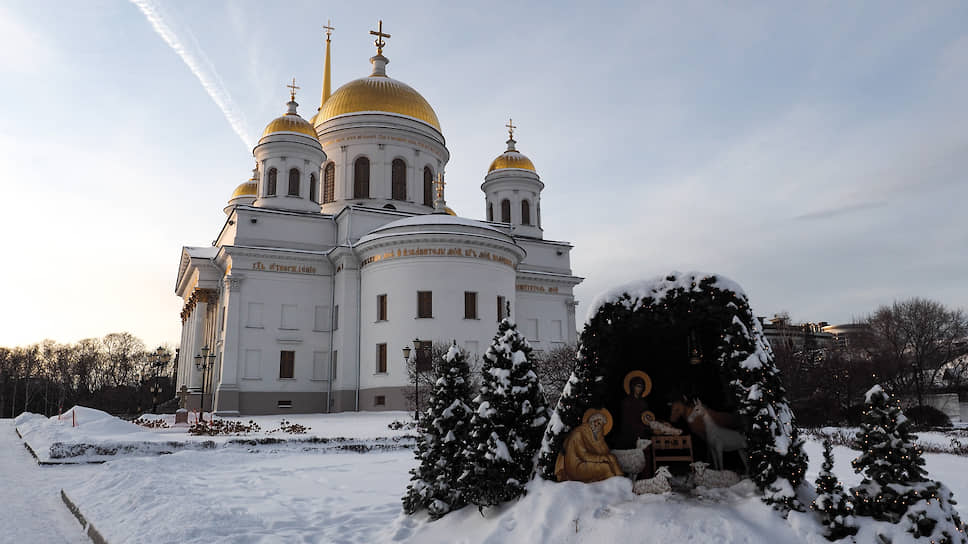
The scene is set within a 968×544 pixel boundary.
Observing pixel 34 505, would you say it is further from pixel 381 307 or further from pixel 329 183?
pixel 329 183

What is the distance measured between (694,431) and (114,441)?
49.4 feet

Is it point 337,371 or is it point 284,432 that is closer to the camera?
point 284,432

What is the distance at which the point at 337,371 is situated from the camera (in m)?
31.4

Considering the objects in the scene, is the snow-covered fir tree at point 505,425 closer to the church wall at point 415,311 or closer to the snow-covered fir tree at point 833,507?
the snow-covered fir tree at point 833,507

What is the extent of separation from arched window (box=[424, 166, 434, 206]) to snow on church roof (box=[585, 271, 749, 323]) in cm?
3149

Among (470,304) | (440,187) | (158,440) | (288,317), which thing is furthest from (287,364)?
(158,440)

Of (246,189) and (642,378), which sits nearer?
(642,378)

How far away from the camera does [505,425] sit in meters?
7.36

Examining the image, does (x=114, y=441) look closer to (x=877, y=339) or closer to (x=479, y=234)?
(x=479, y=234)

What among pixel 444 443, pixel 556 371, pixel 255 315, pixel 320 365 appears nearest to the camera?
pixel 444 443

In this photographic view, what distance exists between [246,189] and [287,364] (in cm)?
2296

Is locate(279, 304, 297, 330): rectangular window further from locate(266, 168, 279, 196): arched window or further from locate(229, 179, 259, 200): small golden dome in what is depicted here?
locate(229, 179, 259, 200): small golden dome

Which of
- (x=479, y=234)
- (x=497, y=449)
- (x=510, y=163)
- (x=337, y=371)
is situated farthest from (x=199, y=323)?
(x=497, y=449)

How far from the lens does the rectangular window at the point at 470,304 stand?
29.7 m
